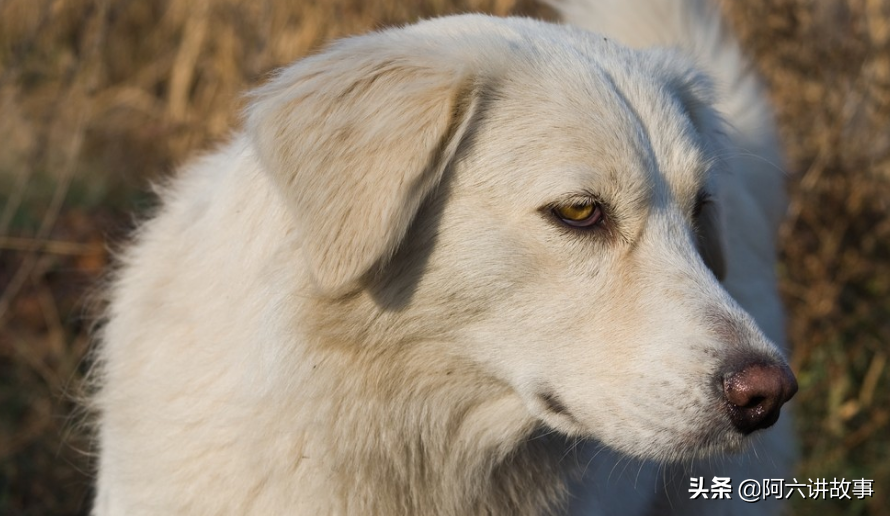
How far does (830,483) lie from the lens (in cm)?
488

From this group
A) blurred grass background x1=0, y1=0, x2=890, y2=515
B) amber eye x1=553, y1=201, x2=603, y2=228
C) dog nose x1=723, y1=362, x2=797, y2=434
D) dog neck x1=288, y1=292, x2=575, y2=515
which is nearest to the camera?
dog nose x1=723, y1=362, x2=797, y2=434

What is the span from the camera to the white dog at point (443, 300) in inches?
A: 93.4

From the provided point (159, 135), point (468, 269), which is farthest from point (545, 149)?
point (159, 135)

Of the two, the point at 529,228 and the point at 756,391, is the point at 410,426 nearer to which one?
the point at 529,228

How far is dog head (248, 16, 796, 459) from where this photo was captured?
236 cm

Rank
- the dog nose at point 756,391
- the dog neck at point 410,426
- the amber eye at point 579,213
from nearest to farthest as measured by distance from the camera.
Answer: the dog nose at point 756,391 < the amber eye at point 579,213 < the dog neck at point 410,426

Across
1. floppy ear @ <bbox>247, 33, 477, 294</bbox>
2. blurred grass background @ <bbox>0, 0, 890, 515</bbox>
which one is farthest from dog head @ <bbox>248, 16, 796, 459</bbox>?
blurred grass background @ <bbox>0, 0, 890, 515</bbox>

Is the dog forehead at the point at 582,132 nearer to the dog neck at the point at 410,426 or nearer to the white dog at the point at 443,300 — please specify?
the white dog at the point at 443,300

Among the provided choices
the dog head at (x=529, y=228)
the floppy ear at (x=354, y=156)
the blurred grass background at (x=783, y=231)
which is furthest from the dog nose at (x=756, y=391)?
the blurred grass background at (x=783, y=231)

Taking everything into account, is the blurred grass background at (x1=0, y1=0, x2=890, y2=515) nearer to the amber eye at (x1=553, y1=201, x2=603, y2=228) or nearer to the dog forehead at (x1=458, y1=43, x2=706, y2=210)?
the dog forehead at (x1=458, y1=43, x2=706, y2=210)

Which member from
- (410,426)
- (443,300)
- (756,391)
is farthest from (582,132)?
(410,426)

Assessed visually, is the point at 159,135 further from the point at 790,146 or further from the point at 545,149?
the point at 545,149

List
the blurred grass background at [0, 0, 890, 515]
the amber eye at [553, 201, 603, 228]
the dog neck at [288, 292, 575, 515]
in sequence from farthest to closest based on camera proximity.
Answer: the blurred grass background at [0, 0, 890, 515] < the dog neck at [288, 292, 575, 515] < the amber eye at [553, 201, 603, 228]

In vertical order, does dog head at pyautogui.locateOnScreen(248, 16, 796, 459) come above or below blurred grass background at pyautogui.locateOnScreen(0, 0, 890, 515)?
above
